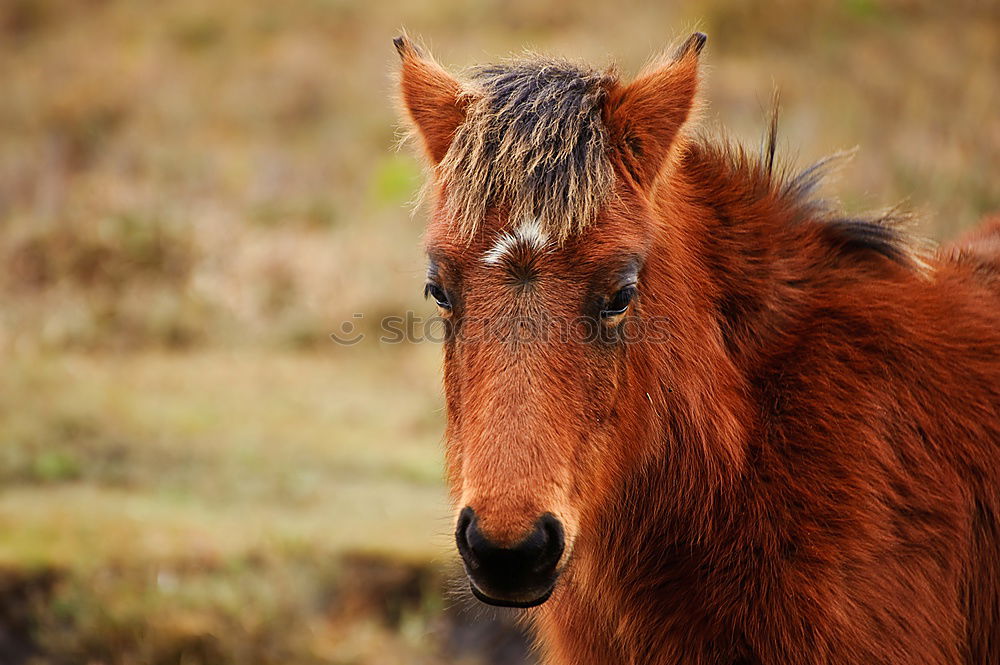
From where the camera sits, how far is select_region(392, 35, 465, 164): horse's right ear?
2994 mm

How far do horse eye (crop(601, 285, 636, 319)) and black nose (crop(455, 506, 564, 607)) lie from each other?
0.57 meters

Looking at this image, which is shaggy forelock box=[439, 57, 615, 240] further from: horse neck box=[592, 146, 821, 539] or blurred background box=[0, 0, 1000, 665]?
blurred background box=[0, 0, 1000, 665]

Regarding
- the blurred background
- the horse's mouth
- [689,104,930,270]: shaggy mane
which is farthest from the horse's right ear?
the horse's mouth

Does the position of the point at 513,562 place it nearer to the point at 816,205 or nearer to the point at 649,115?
the point at 649,115

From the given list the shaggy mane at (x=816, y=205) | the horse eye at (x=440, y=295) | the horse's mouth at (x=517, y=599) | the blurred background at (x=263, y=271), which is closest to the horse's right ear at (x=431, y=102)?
the blurred background at (x=263, y=271)

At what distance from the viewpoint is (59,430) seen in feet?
24.7

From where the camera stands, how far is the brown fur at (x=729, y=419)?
260 centimetres

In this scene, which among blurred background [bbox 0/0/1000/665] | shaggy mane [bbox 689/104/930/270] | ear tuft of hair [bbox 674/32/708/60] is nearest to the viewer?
ear tuft of hair [bbox 674/32/708/60]

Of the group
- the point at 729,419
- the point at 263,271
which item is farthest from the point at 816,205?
the point at 263,271

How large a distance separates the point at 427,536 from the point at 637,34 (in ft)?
40.0

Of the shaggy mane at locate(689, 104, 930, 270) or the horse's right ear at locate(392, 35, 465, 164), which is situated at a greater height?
the horse's right ear at locate(392, 35, 465, 164)

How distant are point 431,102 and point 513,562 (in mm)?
1455

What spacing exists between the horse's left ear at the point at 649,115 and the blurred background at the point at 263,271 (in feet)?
2.99

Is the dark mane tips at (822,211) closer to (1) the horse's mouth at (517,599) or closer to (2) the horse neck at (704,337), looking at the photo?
(2) the horse neck at (704,337)
